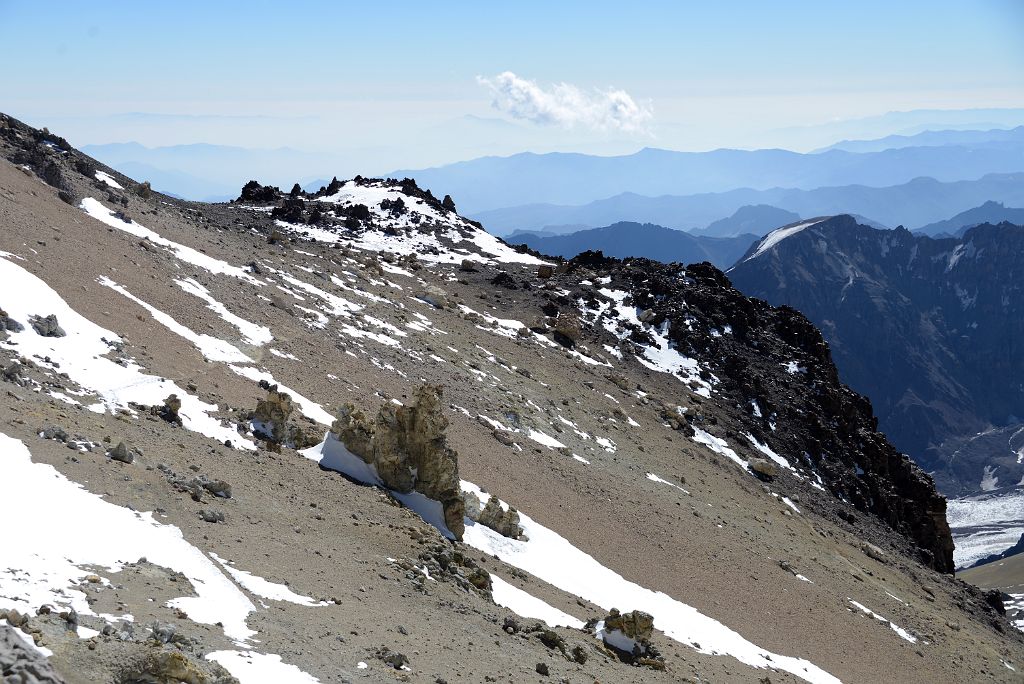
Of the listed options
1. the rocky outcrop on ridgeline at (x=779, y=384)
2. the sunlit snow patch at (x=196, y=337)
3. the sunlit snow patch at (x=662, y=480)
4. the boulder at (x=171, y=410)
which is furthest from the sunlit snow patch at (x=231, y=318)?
the rocky outcrop on ridgeline at (x=779, y=384)

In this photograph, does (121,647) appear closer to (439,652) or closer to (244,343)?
(439,652)

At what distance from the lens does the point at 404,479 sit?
22625 millimetres

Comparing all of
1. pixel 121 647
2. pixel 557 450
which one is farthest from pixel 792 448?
pixel 121 647

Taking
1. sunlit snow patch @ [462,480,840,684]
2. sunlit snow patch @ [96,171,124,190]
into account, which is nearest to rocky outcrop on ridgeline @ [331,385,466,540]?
sunlit snow patch @ [462,480,840,684]

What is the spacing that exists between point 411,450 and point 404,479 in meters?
0.86

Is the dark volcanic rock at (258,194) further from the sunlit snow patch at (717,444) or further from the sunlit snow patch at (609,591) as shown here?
the sunlit snow patch at (609,591)

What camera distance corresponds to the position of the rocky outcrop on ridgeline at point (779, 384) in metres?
52.2

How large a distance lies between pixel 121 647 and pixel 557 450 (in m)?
24.8

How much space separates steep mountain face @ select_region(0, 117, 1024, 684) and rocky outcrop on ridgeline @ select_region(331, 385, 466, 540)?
9 centimetres

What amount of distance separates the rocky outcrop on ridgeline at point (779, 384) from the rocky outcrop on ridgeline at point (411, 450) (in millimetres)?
26784

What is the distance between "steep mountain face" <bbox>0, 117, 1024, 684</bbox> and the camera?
1309 centimetres

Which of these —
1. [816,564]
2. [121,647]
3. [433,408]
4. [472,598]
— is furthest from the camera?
[816,564]

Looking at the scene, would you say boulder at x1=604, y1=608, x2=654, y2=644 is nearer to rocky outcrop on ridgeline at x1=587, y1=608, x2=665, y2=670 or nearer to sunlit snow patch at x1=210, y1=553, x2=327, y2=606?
rocky outcrop on ridgeline at x1=587, y1=608, x2=665, y2=670

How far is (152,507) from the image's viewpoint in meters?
14.7
